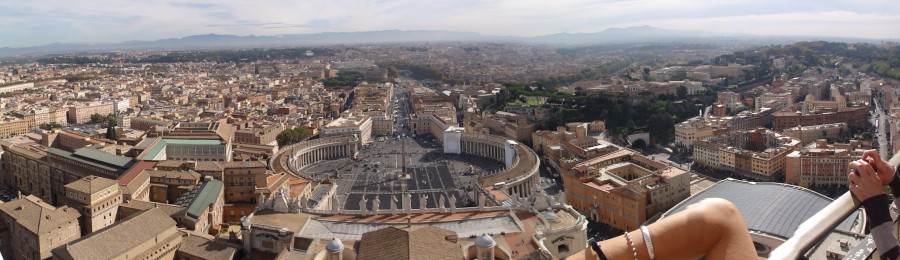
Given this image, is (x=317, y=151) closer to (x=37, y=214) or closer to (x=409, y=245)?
(x=37, y=214)

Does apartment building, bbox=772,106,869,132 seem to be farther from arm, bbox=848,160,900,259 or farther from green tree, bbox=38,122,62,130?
green tree, bbox=38,122,62,130

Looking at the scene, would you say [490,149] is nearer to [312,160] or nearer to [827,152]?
[312,160]

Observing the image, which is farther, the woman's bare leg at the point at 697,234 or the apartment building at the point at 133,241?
the apartment building at the point at 133,241

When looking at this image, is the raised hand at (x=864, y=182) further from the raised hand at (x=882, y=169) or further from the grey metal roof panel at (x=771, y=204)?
the grey metal roof panel at (x=771, y=204)

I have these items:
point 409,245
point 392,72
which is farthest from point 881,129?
point 392,72

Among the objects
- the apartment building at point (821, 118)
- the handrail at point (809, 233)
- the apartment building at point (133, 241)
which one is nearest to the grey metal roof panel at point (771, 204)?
the apartment building at point (133, 241)

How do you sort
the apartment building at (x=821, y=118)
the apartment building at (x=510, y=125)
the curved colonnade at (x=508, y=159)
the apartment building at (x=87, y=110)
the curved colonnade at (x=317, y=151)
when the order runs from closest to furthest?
the curved colonnade at (x=508, y=159), the curved colonnade at (x=317, y=151), the apartment building at (x=821, y=118), the apartment building at (x=510, y=125), the apartment building at (x=87, y=110)

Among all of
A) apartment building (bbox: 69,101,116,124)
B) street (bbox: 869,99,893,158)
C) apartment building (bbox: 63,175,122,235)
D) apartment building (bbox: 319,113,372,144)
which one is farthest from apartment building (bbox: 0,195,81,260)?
street (bbox: 869,99,893,158)
